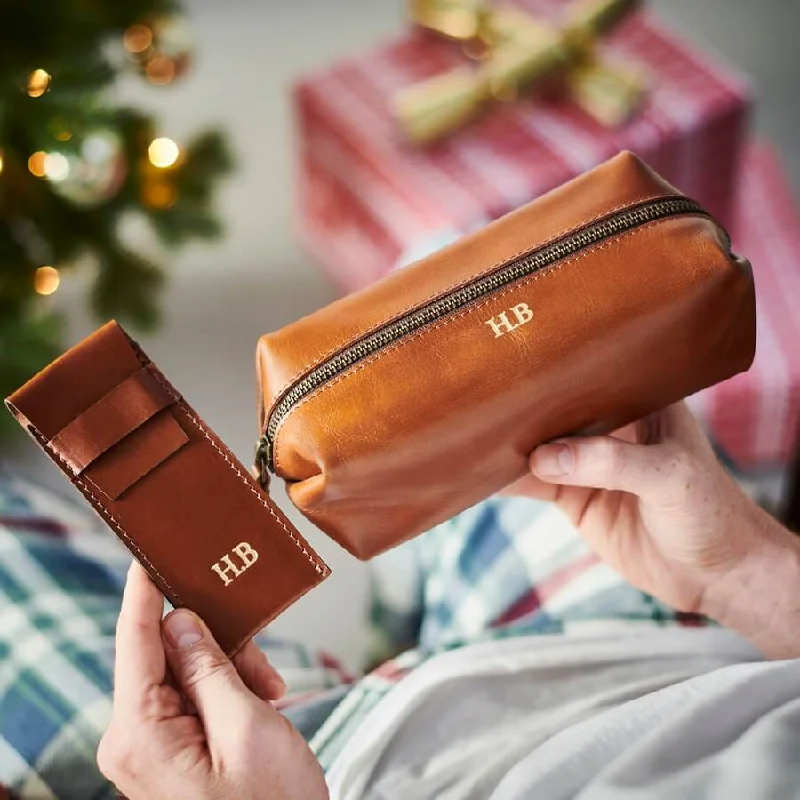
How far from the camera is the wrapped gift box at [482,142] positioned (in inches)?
55.8

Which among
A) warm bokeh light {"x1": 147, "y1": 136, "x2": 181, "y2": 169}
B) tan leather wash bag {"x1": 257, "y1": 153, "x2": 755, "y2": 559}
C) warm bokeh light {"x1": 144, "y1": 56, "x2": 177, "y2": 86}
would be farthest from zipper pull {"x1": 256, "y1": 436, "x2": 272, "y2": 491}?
warm bokeh light {"x1": 144, "y1": 56, "x2": 177, "y2": 86}

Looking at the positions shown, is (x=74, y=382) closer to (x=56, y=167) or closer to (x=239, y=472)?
(x=239, y=472)

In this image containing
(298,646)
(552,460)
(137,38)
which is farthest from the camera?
(137,38)

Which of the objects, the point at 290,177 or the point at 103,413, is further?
the point at 290,177

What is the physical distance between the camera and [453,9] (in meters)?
1.55

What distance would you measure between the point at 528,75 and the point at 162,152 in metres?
0.57

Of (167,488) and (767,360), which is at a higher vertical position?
(167,488)

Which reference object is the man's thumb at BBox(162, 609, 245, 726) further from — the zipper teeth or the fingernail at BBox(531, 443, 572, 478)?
the fingernail at BBox(531, 443, 572, 478)

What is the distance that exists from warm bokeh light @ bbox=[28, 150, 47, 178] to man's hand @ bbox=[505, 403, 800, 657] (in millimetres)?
731

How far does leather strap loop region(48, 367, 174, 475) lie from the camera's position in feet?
2.17

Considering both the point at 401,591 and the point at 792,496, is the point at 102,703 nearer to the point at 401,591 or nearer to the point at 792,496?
the point at 401,591

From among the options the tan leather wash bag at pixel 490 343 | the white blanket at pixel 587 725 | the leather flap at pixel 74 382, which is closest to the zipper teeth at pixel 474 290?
the tan leather wash bag at pixel 490 343

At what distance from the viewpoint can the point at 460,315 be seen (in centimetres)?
70

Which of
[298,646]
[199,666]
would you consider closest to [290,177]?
[298,646]
